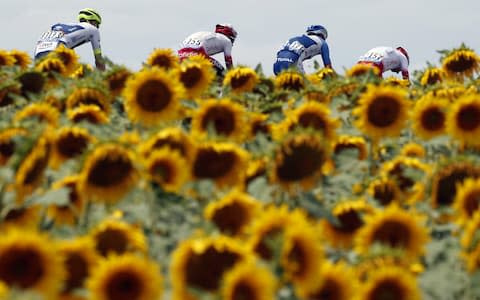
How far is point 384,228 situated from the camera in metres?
3.67

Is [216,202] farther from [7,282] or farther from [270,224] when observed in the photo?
[7,282]

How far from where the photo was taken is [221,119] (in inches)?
189

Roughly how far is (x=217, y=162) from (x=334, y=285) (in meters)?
0.92

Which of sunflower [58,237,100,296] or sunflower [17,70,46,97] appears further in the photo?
sunflower [17,70,46,97]

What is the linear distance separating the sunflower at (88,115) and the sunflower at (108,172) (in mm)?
1495

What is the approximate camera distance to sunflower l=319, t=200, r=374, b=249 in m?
4.12

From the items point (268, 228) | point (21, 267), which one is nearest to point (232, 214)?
point (268, 228)

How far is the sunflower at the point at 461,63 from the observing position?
754 centimetres

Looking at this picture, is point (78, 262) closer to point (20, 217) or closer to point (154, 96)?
point (20, 217)

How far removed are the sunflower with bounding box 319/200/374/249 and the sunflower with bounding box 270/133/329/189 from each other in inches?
14.0

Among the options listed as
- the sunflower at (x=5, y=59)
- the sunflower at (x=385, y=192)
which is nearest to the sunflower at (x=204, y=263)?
the sunflower at (x=385, y=192)

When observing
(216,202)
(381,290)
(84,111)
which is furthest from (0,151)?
(381,290)

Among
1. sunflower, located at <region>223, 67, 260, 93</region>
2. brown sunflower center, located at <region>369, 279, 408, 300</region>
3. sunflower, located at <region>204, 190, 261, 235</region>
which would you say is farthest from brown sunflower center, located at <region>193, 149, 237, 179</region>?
sunflower, located at <region>223, 67, 260, 93</region>

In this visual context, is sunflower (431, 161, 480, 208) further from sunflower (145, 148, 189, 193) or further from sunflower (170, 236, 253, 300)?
sunflower (170, 236, 253, 300)
